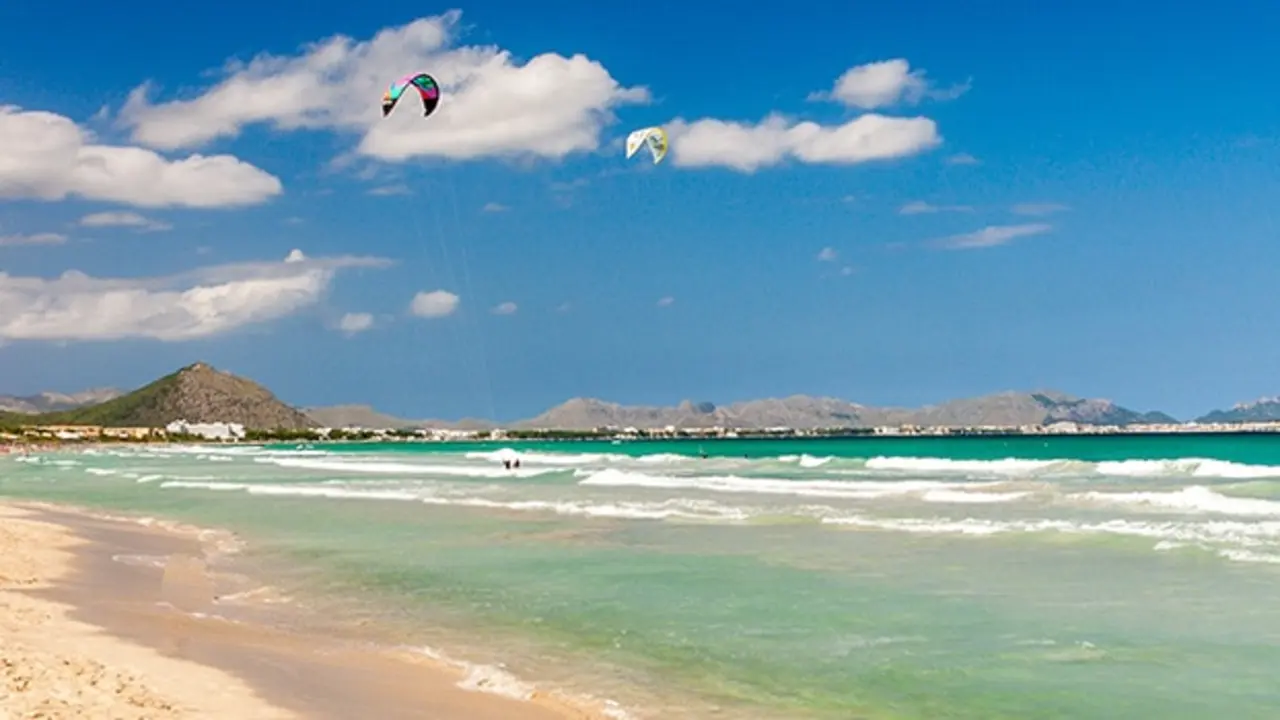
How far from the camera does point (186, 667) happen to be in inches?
375

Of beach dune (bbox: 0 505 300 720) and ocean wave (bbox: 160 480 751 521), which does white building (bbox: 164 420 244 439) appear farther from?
beach dune (bbox: 0 505 300 720)

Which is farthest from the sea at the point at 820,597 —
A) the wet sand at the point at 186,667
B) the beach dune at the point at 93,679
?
the beach dune at the point at 93,679

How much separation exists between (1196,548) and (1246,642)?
761 centimetres

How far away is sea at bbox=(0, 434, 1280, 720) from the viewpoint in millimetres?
9227

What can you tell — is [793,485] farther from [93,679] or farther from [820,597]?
[93,679]

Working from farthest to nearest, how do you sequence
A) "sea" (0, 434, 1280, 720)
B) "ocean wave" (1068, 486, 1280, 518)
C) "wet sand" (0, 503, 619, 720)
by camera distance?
"ocean wave" (1068, 486, 1280, 518), "sea" (0, 434, 1280, 720), "wet sand" (0, 503, 619, 720)

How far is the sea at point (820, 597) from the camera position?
30.3ft

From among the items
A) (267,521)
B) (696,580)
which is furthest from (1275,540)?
(267,521)

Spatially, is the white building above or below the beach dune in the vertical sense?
above

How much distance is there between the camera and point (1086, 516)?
24.9m

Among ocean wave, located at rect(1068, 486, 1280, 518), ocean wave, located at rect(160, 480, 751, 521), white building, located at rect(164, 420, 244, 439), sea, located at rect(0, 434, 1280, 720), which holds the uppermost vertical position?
white building, located at rect(164, 420, 244, 439)

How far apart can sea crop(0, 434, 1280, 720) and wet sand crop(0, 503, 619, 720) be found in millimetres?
643

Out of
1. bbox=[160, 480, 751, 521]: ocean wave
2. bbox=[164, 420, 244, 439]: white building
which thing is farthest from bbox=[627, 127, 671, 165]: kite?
bbox=[164, 420, 244, 439]: white building

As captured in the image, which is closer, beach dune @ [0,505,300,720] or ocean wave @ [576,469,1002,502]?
beach dune @ [0,505,300,720]
